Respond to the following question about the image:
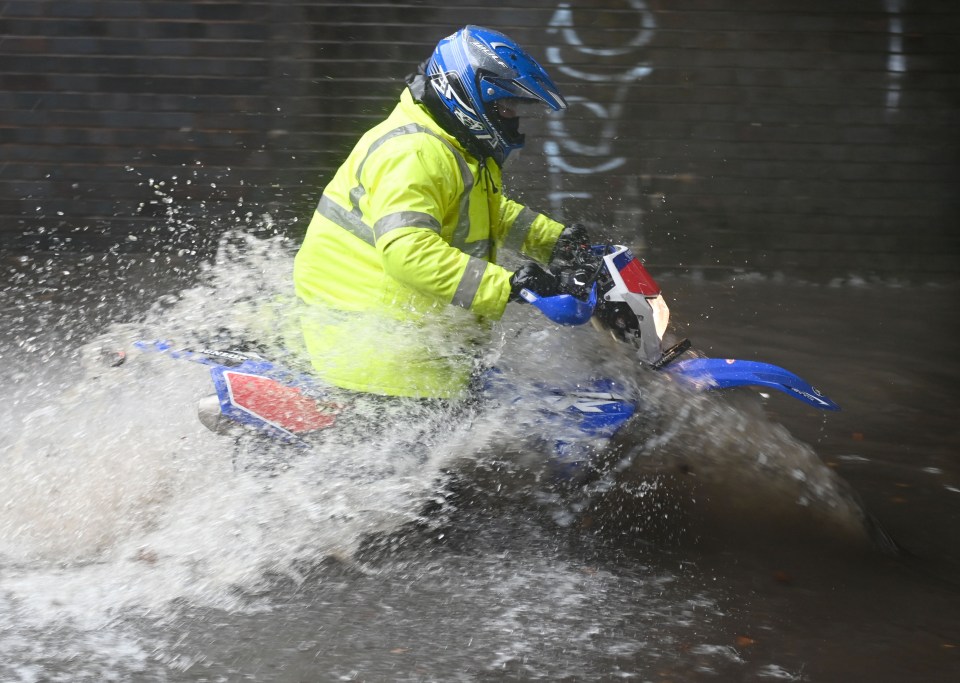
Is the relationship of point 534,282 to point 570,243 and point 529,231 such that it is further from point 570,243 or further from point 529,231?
point 529,231

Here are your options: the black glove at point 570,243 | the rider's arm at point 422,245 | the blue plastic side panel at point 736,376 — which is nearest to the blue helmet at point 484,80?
the rider's arm at point 422,245

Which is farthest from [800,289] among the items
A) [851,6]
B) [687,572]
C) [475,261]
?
[475,261]

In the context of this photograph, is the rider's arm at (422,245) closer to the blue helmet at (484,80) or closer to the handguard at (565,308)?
the handguard at (565,308)

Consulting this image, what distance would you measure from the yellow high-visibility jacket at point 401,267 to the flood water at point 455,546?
0.23 meters

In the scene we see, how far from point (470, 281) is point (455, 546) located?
121 cm

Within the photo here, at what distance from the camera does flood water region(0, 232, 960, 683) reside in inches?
129

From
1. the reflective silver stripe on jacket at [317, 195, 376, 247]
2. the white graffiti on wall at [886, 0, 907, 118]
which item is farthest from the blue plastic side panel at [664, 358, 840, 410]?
the white graffiti on wall at [886, 0, 907, 118]

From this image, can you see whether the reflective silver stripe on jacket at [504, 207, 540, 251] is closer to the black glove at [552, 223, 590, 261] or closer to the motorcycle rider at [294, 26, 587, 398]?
the black glove at [552, 223, 590, 261]

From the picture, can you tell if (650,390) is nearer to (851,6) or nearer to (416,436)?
(416,436)

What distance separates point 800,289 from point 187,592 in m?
5.63

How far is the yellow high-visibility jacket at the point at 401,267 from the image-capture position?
3406 mm

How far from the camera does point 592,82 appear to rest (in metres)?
7.77

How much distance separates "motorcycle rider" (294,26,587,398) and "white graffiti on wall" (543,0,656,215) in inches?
161

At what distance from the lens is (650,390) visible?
3.60 m
